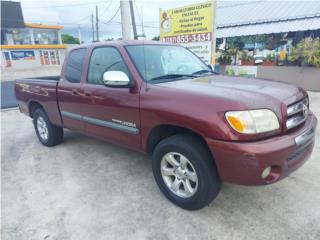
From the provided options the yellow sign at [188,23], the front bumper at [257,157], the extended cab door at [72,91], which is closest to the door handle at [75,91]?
the extended cab door at [72,91]

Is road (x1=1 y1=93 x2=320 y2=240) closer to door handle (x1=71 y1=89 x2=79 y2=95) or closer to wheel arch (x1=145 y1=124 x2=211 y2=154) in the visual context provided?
wheel arch (x1=145 y1=124 x2=211 y2=154)

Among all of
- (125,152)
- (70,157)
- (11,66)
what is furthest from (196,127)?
(11,66)

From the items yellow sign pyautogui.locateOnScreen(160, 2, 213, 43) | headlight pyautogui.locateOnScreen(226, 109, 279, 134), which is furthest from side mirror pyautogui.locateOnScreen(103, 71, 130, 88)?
yellow sign pyautogui.locateOnScreen(160, 2, 213, 43)

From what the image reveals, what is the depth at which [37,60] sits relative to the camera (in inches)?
1241

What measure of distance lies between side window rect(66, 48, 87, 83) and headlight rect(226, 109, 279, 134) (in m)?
2.53

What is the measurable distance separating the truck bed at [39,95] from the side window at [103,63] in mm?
945

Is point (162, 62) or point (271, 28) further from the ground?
point (271, 28)

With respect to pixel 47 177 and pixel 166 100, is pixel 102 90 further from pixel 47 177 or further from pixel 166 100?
pixel 47 177

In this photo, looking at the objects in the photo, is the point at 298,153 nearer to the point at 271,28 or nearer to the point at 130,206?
the point at 130,206

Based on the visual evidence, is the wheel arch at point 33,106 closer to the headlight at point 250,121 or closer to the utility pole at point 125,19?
the headlight at point 250,121

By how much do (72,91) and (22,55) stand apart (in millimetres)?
31412

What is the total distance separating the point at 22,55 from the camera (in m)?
30.3

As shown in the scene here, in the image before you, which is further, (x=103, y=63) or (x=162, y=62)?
(x=103, y=63)

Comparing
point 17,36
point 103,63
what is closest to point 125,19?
point 103,63
